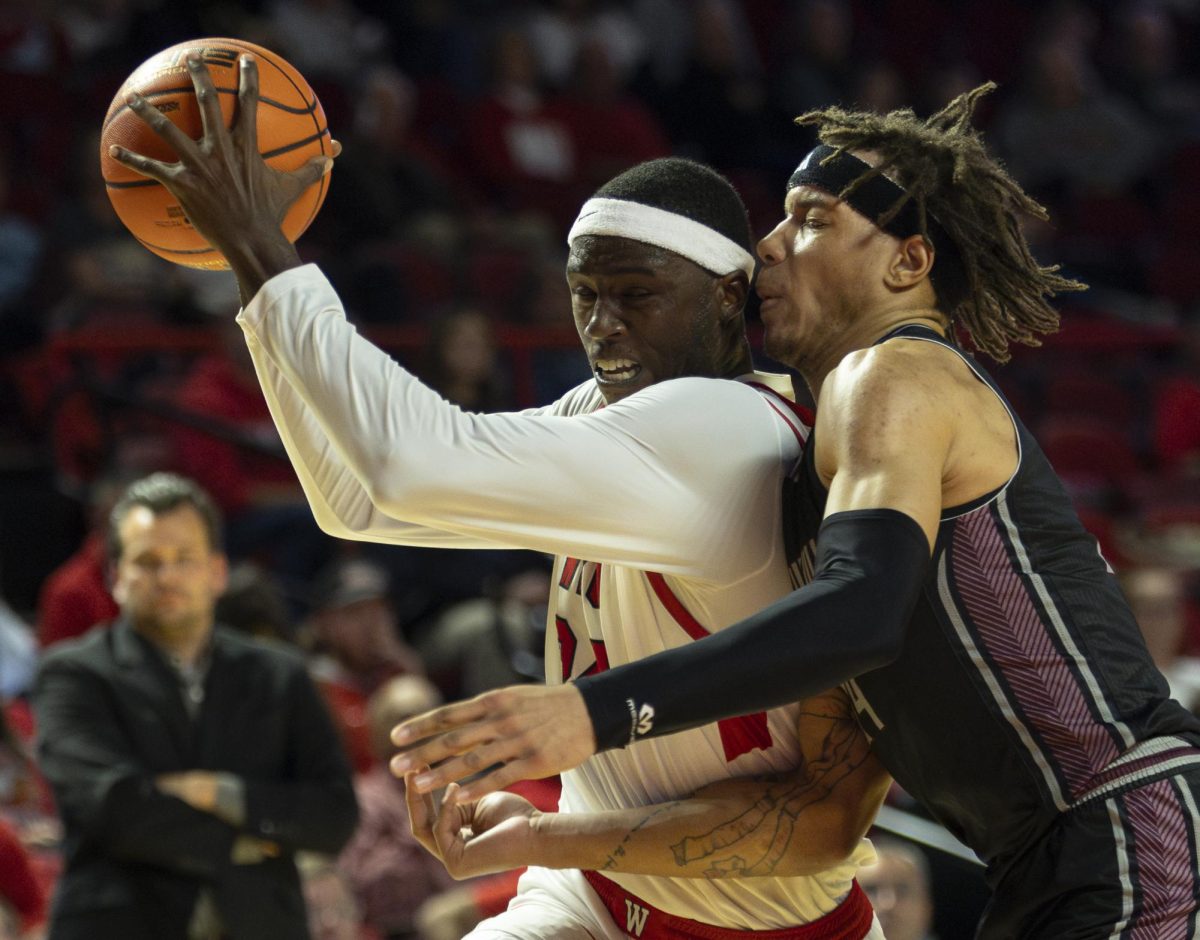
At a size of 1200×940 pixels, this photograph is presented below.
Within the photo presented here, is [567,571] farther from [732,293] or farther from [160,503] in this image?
[160,503]

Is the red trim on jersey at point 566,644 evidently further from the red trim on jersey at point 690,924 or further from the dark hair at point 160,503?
the dark hair at point 160,503

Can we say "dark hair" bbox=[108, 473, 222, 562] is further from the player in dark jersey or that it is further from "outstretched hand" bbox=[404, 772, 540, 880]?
the player in dark jersey

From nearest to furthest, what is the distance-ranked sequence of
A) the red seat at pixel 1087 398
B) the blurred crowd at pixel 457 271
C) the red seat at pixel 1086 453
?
the blurred crowd at pixel 457 271 < the red seat at pixel 1086 453 < the red seat at pixel 1087 398

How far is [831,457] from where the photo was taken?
2.54 meters

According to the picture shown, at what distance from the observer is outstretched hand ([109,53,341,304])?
2.59m

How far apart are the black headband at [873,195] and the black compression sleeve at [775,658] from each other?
0.75 meters

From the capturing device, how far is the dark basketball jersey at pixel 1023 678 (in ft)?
8.47

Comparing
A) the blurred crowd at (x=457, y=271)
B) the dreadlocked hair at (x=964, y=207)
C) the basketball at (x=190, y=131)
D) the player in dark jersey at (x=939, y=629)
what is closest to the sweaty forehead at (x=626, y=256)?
the player in dark jersey at (x=939, y=629)

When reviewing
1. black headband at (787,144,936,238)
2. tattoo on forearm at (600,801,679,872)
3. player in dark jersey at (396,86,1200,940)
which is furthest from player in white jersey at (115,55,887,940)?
black headband at (787,144,936,238)

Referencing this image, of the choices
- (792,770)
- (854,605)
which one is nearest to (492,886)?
(792,770)

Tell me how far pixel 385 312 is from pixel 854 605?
7163mm

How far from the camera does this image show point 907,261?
2.86m

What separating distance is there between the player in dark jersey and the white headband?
0.56 feet

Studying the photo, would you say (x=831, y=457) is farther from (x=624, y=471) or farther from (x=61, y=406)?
(x=61, y=406)
